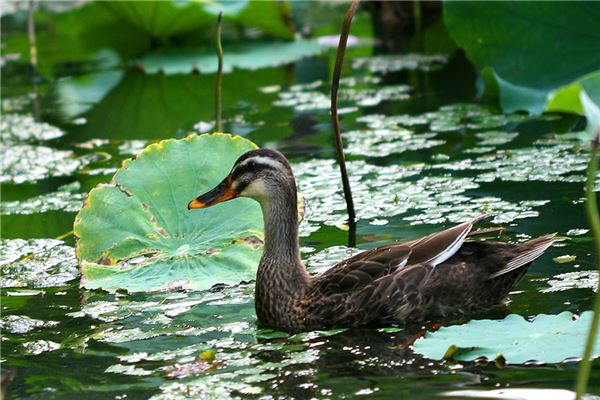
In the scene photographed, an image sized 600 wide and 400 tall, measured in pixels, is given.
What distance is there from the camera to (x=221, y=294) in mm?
6656

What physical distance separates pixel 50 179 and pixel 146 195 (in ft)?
8.77

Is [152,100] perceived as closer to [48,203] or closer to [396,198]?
[48,203]

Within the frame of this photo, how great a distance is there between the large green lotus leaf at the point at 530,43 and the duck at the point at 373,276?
11.0ft

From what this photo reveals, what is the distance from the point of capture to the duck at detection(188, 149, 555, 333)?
19.8ft

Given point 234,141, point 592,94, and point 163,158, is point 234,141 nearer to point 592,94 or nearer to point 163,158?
point 163,158

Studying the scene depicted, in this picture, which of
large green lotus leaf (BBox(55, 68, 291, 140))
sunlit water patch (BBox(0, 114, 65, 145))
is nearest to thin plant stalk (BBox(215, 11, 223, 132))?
large green lotus leaf (BBox(55, 68, 291, 140))

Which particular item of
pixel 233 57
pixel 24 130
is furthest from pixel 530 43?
pixel 233 57

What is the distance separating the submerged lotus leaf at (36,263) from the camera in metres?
7.10

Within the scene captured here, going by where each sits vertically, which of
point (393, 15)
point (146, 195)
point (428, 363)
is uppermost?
point (393, 15)

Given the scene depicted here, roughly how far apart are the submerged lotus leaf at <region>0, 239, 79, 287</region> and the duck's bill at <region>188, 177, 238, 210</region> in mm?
1056

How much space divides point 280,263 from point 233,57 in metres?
8.15

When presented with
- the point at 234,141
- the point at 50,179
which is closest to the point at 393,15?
the point at 50,179

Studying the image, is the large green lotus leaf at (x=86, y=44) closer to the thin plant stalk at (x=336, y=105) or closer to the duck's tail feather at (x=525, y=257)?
the thin plant stalk at (x=336, y=105)

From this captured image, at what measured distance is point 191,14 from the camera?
1361cm
